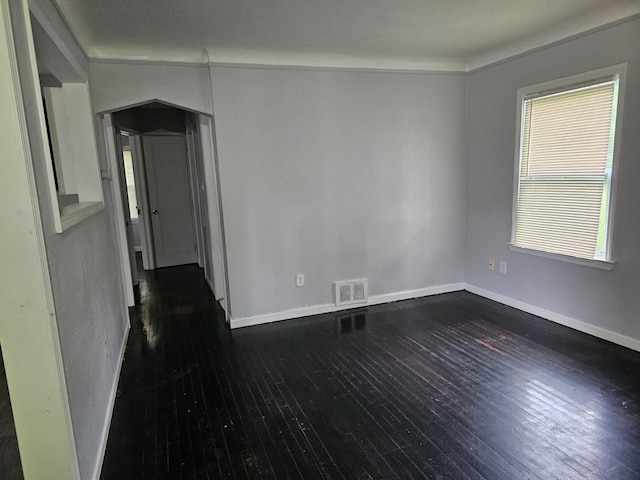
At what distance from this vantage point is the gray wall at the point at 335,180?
362 centimetres

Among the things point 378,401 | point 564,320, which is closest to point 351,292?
point 378,401

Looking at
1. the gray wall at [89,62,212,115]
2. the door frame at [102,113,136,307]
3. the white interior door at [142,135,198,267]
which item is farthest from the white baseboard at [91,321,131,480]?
the white interior door at [142,135,198,267]

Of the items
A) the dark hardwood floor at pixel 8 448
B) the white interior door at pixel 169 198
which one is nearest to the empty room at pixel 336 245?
the dark hardwood floor at pixel 8 448

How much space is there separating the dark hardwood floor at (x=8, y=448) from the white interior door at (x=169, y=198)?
3938 millimetres

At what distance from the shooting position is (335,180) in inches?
156

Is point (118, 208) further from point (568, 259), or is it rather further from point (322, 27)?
point (568, 259)

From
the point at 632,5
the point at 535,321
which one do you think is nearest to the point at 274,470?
the point at 535,321

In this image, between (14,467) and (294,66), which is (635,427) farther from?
(294,66)

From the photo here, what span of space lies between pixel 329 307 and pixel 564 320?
2.16m

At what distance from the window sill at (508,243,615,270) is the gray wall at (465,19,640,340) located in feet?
0.14

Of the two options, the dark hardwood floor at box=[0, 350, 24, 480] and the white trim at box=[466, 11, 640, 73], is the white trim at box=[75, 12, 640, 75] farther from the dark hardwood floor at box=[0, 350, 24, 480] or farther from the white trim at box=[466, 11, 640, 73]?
the dark hardwood floor at box=[0, 350, 24, 480]

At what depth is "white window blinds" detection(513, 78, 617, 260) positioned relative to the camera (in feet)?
10.1

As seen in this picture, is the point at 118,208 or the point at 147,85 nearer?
the point at 147,85

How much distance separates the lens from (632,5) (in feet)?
8.97
